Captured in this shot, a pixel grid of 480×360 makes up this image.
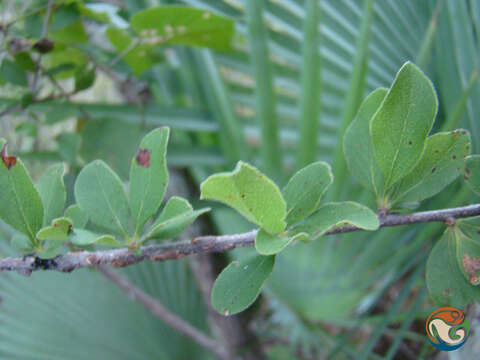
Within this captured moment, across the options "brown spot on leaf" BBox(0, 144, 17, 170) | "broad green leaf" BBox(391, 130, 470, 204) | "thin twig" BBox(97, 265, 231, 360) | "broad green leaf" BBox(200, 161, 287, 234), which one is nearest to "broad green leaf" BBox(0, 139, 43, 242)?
"brown spot on leaf" BBox(0, 144, 17, 170)

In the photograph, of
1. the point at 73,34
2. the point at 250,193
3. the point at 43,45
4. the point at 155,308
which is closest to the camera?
the point at 250,193

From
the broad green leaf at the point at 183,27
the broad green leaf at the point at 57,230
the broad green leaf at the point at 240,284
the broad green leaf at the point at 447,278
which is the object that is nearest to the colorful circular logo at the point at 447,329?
the broad green leaf at the point at 447,278

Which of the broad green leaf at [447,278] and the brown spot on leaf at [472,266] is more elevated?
the brown spot on leaf at [472,266]

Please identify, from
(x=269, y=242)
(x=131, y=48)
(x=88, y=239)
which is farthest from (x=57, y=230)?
(x=131, y=48)

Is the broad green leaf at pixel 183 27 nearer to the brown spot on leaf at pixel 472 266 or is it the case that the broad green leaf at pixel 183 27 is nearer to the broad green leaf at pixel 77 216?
the broad green leaf at pixel 77 216

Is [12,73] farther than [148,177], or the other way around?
[12,73]

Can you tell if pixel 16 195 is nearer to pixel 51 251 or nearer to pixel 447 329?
pixel 51 251

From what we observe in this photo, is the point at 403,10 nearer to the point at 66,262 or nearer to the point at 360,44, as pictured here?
the point at 360,44

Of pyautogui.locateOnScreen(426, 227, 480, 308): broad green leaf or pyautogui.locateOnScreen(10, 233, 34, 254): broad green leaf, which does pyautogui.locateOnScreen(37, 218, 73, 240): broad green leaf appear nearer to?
pyautogui.locateOnScreen(10, 233, 34, 254): broad green leaf
